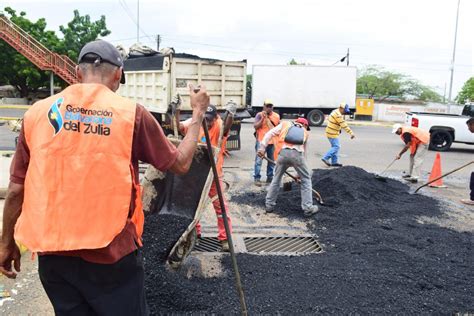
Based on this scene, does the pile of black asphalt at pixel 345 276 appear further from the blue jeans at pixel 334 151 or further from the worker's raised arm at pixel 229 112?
the blue jeans at pixel 334 151

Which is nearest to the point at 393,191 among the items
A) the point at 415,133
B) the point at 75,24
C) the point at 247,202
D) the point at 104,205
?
the point at 415,133

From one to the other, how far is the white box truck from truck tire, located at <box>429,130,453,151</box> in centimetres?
825

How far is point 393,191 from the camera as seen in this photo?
8422 millimetres

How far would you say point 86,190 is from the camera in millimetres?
1854

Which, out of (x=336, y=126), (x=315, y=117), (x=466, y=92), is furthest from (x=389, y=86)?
(x=336, y=126)

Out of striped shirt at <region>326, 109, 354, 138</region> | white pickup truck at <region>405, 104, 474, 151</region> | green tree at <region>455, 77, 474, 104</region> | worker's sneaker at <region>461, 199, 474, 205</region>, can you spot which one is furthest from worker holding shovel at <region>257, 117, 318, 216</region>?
green tree at <region>455, 77, 474, 104</region>

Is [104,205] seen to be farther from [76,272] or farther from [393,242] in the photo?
[393,242]

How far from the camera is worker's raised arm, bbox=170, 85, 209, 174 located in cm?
212

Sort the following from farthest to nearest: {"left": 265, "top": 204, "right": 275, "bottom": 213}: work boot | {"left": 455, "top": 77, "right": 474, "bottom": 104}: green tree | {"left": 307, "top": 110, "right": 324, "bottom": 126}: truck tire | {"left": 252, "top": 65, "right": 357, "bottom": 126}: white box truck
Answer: {"left": 455, "top": 77, "right": 474, "bottom": 104}: green tree < {"left": 307, "top": 110, "right": 324, "bottom": 126}: truck tire < {"left": 252, "top": 65, "right": 357, "bottom": 126}: white box truck < {"left": 265, "top": 204, "right": 275, "bottom": 213}: work boot

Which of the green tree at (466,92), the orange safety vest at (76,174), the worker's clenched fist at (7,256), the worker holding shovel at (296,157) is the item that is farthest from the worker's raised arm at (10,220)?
the green tree at (466,92)

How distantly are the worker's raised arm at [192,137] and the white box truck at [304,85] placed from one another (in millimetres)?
21454

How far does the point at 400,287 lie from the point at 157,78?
851cm

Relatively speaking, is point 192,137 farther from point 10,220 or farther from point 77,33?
point 77,33

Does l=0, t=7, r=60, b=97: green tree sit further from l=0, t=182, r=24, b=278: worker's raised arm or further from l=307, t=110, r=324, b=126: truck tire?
l=0, t=182, r=24, b=278: worker's raised arm
